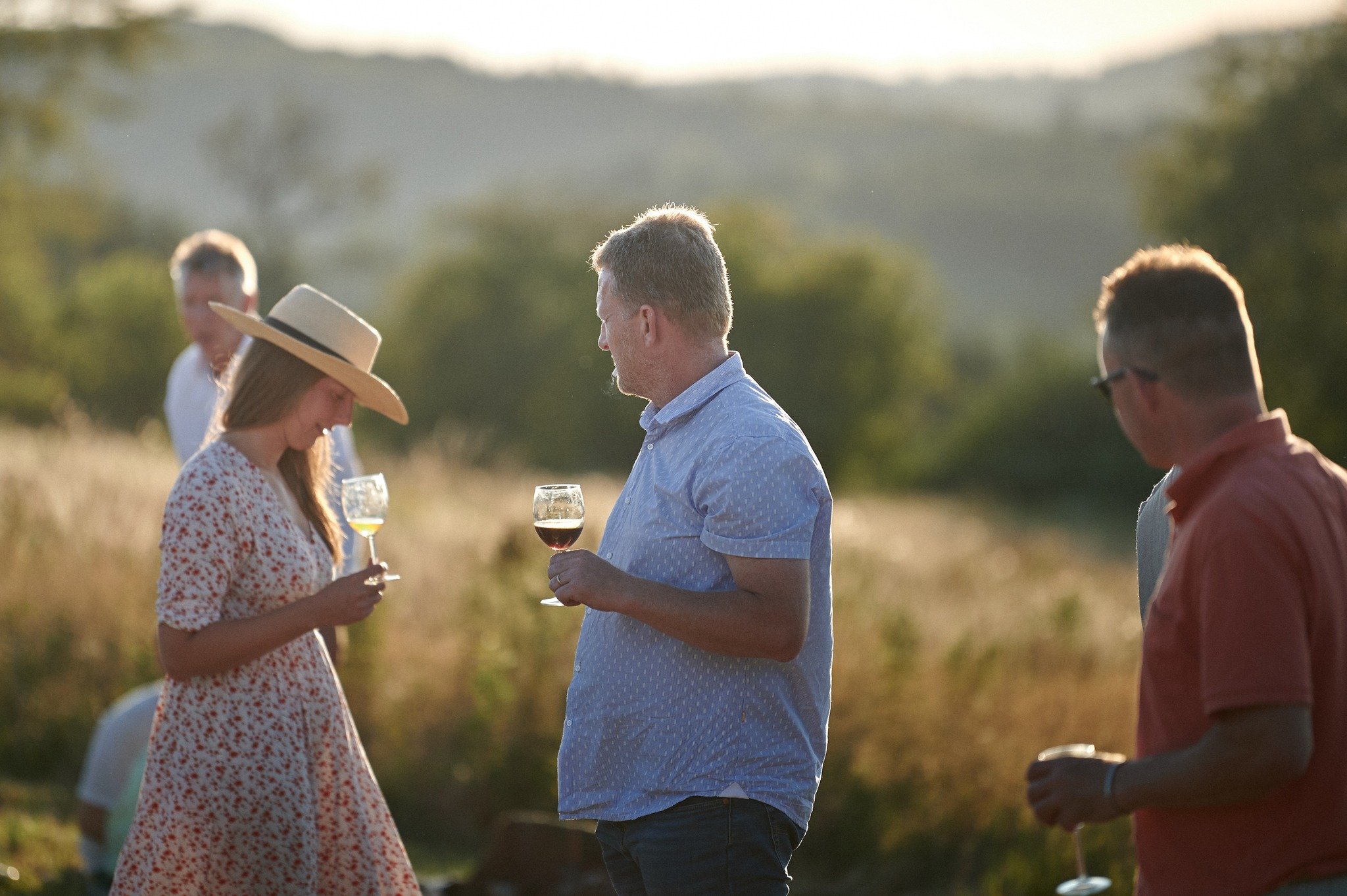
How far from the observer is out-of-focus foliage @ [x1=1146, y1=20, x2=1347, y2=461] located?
77.9 ft

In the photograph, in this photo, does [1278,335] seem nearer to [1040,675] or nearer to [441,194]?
[1040,675]

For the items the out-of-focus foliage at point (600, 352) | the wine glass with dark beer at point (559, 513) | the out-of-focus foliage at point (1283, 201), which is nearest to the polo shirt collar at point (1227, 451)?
the wine glass with dark beer at point (559, 513)

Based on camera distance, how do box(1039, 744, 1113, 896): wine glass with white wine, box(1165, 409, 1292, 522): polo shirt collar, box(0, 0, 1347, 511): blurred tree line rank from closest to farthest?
1. box(1165, 409, 1292, 522): polo shirt collar
2. box(1039, 744, 1113, 896): wine glass with white wine
3. box(0, 0, 1347, 511): blurred tree line

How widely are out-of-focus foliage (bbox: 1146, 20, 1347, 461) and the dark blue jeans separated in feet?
73.1

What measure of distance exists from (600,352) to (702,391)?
1301 inches

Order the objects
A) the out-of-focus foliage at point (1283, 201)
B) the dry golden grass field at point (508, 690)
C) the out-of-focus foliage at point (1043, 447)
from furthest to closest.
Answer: the out-of-focus foliage at point (1043, 447)
the out-of-focus foliage at point (1283, 201)
the dry golden grass field at point (508, 690)

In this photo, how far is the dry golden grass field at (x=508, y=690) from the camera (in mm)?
7273

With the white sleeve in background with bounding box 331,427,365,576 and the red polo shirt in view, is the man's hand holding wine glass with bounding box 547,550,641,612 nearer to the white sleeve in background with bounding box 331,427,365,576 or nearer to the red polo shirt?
the red polo shirt

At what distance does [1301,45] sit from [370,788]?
86.1 ft

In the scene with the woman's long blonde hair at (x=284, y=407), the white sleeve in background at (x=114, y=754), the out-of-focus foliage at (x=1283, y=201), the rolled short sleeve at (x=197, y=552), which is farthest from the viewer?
the out-of-focus foliage at (x=1283, y=201)

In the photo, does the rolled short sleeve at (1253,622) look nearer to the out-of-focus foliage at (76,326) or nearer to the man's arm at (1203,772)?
the man's arm at (1203,772)

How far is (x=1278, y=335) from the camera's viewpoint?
78.6ft

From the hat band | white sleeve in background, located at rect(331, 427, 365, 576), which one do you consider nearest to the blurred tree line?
white sleeve in background, located at rect(331, 427, 365, 576)

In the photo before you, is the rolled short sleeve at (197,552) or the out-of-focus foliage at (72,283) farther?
the out-of-focus foliage at (72,283)
